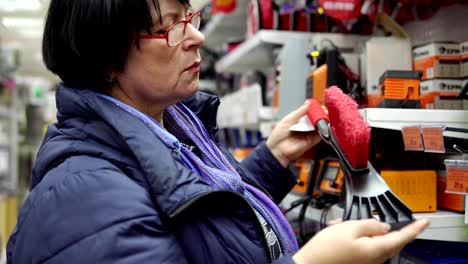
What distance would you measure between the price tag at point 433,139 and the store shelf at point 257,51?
3.31ft

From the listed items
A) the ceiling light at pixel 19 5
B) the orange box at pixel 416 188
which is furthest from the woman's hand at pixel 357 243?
the ceiling light at pixel 19 5

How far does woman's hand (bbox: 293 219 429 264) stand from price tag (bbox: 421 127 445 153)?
13.2 inches

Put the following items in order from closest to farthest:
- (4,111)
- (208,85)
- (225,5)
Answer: (225,5)
(208,85)
(4,111)

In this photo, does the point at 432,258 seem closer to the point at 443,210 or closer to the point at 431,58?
the point at 443,210

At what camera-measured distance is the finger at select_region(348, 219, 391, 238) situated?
0.79m

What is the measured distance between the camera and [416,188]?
125cm

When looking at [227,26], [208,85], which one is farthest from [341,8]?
[208,85]

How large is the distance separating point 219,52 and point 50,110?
3.12 meters

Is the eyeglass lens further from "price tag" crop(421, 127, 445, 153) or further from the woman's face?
"price tag" crop(421, 127, 445, 153)

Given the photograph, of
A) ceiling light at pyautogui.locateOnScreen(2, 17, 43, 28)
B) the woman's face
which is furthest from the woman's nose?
ceiling light at pyautogui.locateOnScreen(2, 17, 43, 28)

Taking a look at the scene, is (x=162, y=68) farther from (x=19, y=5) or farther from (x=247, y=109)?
(x=19, y=5)

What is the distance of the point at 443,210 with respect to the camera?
1.28 m

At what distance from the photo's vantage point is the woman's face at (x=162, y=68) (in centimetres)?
101

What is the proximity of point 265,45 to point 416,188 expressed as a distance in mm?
1201
